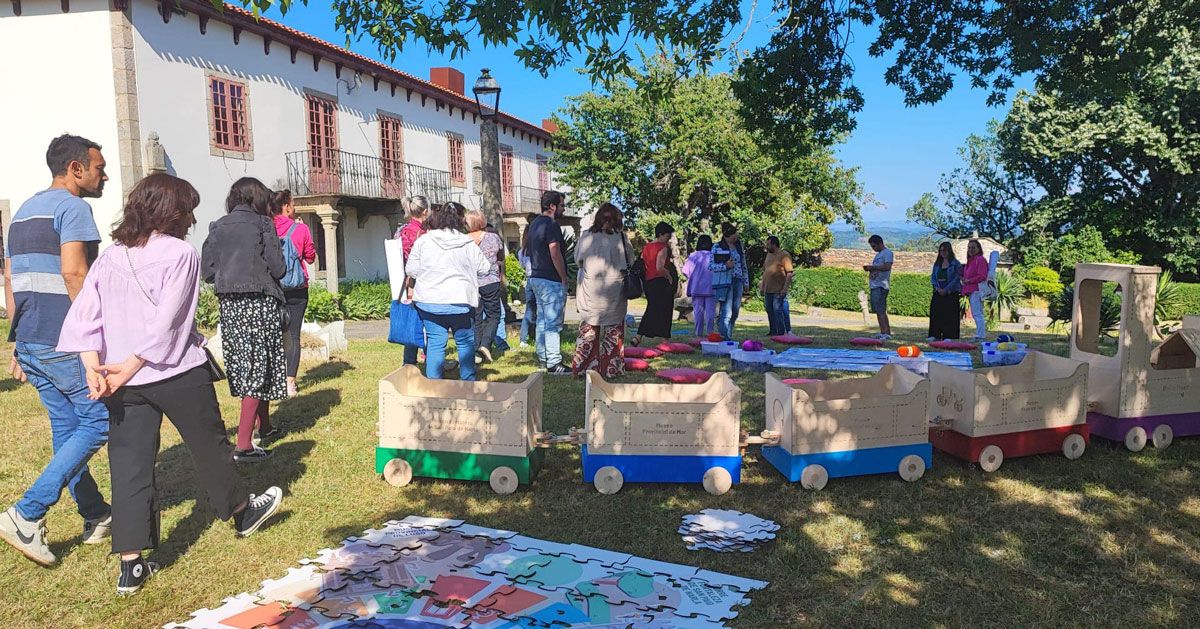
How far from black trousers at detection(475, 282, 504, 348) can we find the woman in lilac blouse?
5.07 metres

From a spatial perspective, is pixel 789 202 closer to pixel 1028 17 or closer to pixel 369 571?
pixel 1028 17

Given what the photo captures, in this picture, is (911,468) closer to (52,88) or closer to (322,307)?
(322,307)

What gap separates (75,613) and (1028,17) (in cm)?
874

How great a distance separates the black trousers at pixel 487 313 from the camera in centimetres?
853

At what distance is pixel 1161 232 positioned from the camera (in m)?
22.2

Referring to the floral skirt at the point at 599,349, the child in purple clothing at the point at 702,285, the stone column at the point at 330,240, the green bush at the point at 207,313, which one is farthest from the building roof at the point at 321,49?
the floral skirt at the point at 599,349

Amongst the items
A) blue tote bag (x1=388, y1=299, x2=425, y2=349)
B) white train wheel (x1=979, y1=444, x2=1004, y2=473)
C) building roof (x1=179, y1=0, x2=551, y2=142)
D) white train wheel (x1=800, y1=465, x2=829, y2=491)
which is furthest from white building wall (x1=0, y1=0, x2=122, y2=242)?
white train wheel (x1=979, y1=444, x2=1004, y2=473)

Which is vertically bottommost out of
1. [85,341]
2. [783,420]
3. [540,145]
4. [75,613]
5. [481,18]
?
[75,613]

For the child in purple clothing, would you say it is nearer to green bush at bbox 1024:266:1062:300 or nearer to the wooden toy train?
the wooden toy train

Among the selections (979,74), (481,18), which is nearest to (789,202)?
(979,74)

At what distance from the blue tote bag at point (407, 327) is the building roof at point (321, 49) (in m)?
7.91

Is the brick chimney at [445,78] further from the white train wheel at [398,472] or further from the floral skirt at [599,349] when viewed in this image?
the white train wheel at [398,472]

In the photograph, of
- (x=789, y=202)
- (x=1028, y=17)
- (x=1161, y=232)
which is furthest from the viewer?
(x=789, y=202)

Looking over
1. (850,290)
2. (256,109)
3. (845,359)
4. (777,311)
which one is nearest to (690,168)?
(850,290)
